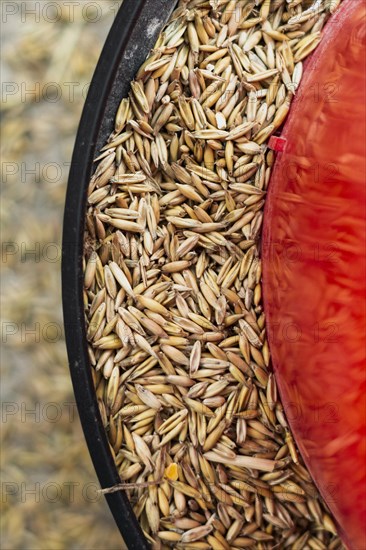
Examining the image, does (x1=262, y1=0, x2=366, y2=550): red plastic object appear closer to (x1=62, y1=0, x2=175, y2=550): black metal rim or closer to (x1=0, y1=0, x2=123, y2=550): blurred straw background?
(x1=62, y1=0, x2=175, y2=550): black metal rim

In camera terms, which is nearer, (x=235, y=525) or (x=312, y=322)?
(x=312, y=322)

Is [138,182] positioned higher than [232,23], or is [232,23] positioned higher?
[232,23]

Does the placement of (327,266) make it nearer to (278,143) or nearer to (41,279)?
(278,143)

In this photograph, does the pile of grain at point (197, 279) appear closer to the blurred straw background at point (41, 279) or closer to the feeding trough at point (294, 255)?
the feeding trough at point (294, 255)

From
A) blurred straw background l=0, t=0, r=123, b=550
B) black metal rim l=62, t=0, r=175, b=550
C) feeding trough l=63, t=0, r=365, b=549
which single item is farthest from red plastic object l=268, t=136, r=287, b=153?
blurred straw background l=0, t=0, r=123, b=550

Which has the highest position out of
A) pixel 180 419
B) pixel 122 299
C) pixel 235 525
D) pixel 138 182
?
pixel 138 182

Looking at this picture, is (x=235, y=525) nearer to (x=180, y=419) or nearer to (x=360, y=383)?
(x=180, y=419)

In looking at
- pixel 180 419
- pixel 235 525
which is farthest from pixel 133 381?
pixel 235 525
